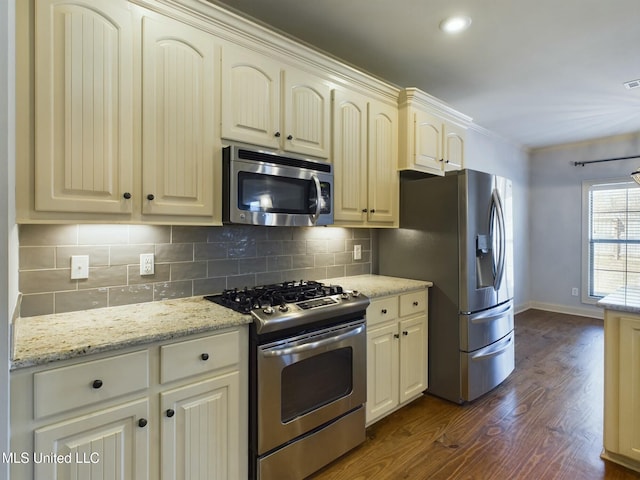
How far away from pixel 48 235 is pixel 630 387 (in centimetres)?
306

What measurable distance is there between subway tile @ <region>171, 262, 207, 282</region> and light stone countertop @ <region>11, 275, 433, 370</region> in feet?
0.44

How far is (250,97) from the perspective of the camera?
196cm

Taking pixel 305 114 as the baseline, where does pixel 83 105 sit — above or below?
below

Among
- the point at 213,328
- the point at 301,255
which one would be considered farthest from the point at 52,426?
the point at 301,255

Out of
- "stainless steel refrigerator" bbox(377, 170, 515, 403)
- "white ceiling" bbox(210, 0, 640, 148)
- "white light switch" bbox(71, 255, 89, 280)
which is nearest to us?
"white light switch" bbox(71, 255, 89, 280)

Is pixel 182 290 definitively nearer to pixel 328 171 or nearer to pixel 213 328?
pixel 213 328

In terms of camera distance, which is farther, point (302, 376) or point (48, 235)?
→ point (302, 376)

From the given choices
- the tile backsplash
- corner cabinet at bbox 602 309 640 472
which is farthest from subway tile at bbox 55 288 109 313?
corner cabinet at bbox 602 309 640 472

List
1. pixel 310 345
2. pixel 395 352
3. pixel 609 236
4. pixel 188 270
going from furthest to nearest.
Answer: pixel 609 236
pixel 395 352
pixel 188 270
pixel 310 345

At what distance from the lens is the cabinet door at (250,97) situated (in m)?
1.87

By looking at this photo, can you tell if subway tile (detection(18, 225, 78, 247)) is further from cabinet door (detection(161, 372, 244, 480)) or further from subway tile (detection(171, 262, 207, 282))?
cabinet door (detection(161, 372, 244, 480))

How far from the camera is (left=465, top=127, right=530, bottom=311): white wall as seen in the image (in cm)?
471

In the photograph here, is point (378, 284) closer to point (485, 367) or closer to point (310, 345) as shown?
point (310, 345)

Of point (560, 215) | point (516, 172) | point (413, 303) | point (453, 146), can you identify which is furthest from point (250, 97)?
point (560, 215)
